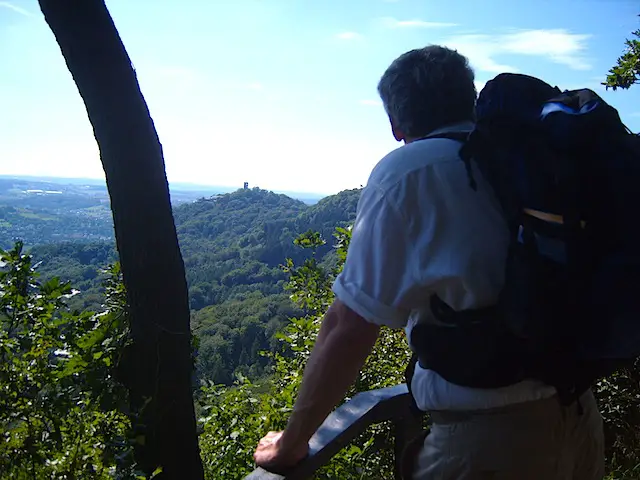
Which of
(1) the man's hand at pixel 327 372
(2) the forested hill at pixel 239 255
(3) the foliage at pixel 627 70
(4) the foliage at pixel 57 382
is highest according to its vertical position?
(3) the foliage at pixel 627 70

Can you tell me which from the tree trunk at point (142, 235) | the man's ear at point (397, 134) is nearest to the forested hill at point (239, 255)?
the tree trunk at point (142, 235)

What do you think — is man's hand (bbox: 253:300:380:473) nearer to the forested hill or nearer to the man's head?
the man's head

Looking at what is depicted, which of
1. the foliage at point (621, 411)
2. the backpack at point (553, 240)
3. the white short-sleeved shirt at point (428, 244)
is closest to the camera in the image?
the backpack at point (553, 240)

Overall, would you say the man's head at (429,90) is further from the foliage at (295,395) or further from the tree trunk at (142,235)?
the foliage at (295,395)

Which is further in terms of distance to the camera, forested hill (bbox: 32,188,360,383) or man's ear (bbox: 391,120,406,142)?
forested hill (bbox: 32,188,360,383)

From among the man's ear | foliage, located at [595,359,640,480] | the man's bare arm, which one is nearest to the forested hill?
foliage, located at [595,359,640,480]

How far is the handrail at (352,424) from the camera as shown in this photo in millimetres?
1279

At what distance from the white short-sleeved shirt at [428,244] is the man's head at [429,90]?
0.46 ft

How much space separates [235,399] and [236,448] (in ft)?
1.80

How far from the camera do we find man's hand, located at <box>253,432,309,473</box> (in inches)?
49.3

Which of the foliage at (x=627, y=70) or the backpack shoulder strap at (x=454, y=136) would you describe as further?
the foliage at (x=627, y=70)

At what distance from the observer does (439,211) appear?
1.12 metres

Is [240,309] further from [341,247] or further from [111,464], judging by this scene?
[111,464]

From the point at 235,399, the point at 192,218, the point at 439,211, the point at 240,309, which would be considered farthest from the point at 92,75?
the point at 192,218
